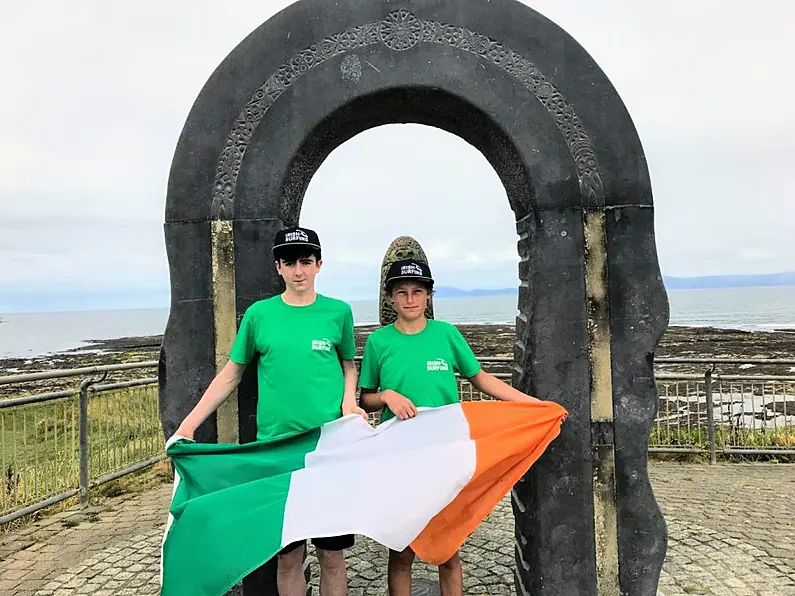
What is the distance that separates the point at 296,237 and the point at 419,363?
1.10 meters

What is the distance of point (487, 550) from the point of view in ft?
18.2

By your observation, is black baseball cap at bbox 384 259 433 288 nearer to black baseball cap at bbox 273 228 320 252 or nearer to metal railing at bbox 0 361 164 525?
black baseball cap at bbox 273 228 320 252

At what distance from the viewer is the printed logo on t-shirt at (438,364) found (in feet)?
11.6

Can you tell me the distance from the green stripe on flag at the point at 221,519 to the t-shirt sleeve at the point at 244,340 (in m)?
0.55

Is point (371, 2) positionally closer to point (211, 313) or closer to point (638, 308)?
point (211, 313)

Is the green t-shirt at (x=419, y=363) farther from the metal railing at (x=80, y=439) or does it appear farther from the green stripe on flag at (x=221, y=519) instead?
the metal railing at (x=80, y=439)

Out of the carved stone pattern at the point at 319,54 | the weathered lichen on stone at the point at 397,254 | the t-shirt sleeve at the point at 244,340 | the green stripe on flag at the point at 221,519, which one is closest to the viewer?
the green stripe on flag at the point at 221,519

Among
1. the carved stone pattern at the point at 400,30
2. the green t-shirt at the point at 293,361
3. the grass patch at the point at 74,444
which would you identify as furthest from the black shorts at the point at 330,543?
the grass patch at the point at 74,444

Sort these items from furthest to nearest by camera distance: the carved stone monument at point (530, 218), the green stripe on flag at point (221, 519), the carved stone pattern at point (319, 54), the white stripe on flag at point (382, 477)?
the carved stone pattern at point (319, 54)
the carved stone monument at point (530, 218)
the white stripe on flag at point (382, 477)
the green stripe on flag at point (221, 519)

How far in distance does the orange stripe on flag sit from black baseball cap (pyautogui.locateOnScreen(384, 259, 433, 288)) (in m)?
0.87

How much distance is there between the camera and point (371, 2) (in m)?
4.03

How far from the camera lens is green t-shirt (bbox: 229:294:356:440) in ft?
11.0

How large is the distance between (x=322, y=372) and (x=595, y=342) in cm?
195

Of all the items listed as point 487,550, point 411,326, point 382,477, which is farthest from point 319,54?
point 487,550
